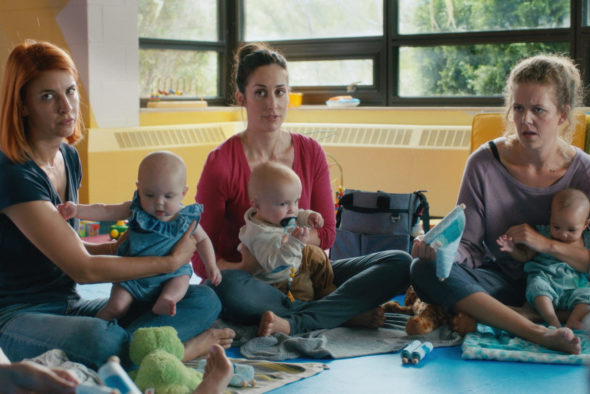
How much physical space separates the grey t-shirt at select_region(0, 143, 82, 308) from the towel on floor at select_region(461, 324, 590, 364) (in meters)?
1.31

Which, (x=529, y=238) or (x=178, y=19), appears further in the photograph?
(x=178, y=19)

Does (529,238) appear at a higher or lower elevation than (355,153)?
lower

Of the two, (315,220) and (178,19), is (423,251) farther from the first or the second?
(178,19)

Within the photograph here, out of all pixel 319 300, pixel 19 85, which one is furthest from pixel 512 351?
pixel 19 85

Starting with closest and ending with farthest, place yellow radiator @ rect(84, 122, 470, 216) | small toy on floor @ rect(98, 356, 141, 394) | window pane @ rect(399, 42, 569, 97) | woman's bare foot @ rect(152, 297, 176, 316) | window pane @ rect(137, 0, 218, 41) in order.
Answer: small toy on floor @ rect(98, 356, 141, 394)
woman's bare foot @ rect(152, 297, 176, 316)
yellow radiator @ rect(84, 122, 470, 216)
window pane @ rect(399, 42, 569, 97)
window pane @ rect(137, 0, 218, 41)

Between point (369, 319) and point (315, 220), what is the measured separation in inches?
17.4

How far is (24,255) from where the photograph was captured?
210 cm

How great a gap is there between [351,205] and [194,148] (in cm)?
209

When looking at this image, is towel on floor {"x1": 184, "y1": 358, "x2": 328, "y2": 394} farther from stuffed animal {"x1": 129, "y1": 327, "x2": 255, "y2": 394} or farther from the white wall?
the white wall

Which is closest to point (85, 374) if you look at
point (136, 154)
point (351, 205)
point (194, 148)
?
point (351, 205)

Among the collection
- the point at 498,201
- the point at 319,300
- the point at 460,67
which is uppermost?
the point at 460,67

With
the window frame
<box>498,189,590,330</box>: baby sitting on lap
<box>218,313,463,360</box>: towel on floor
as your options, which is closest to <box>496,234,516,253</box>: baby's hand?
<box>498,189,590,330</box>: baby sitting on lap

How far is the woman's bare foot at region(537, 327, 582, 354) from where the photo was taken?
90.5 inches

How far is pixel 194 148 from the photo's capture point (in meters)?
5.32
